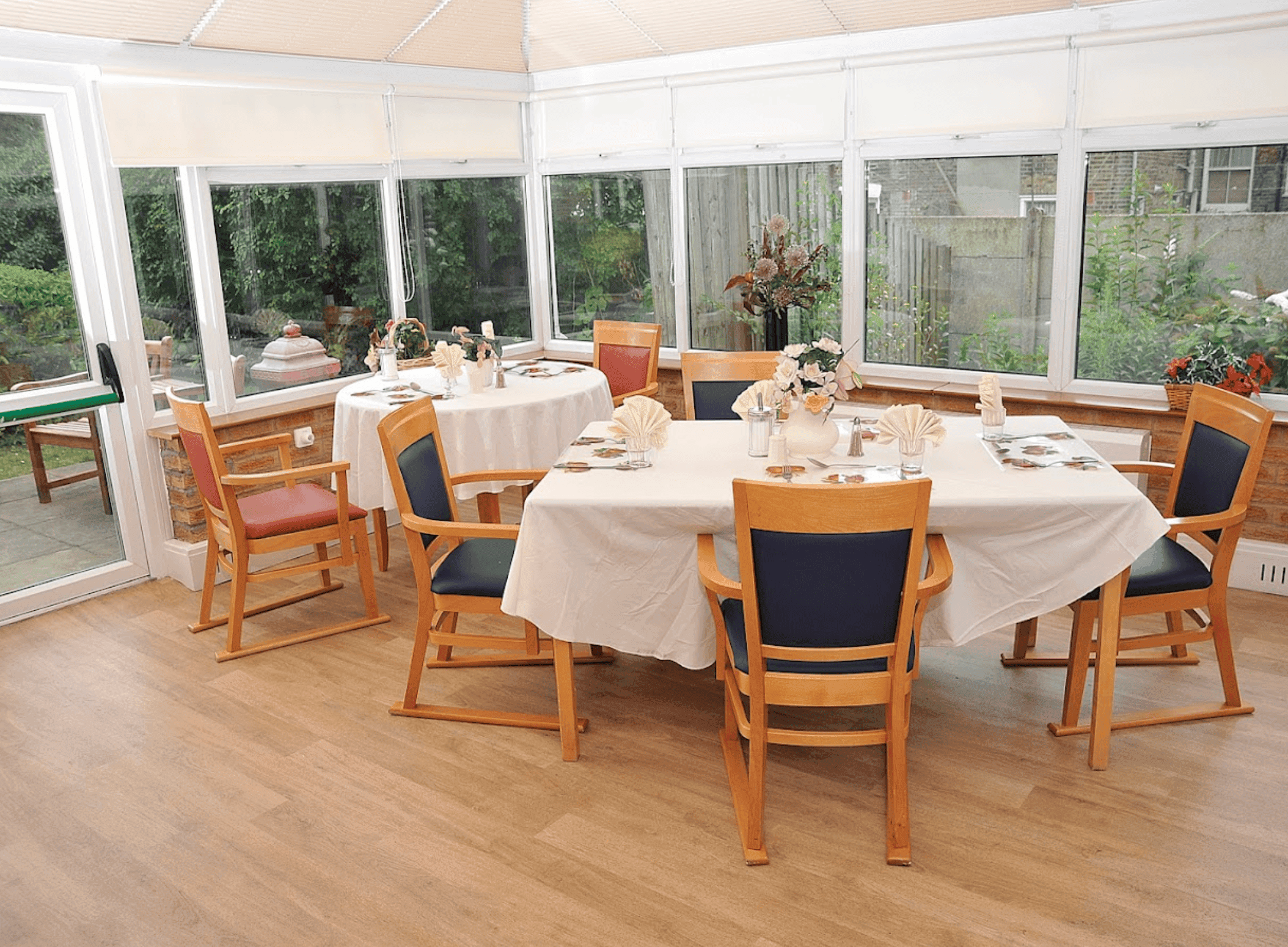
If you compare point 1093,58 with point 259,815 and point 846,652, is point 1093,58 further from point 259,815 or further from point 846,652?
point 259,815

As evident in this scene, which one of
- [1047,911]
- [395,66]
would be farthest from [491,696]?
[395,66]

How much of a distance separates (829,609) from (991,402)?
1441 millimetres

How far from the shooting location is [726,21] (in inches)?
225

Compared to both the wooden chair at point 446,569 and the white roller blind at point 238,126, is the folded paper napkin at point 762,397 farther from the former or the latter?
the white roller blind at point 238,126

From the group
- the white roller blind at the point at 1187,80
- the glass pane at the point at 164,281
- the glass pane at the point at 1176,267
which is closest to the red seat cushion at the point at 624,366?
the glass pane at the point at 164,281

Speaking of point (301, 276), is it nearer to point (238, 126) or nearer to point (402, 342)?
point (402, 342)

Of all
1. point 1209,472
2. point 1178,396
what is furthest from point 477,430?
point 1178,396

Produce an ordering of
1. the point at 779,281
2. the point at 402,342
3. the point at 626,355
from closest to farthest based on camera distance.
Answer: the point at 402,342
the point at 779,281
the point at 626,355

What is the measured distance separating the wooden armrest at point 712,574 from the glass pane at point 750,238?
2.85 meters

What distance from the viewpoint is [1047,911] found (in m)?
2.66

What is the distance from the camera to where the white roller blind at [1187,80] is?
14.9 ft

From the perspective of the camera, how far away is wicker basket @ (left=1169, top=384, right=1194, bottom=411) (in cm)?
475

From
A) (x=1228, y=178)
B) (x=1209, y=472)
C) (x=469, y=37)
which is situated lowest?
(x=1209, y=472)

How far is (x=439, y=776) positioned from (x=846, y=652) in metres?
1.40
